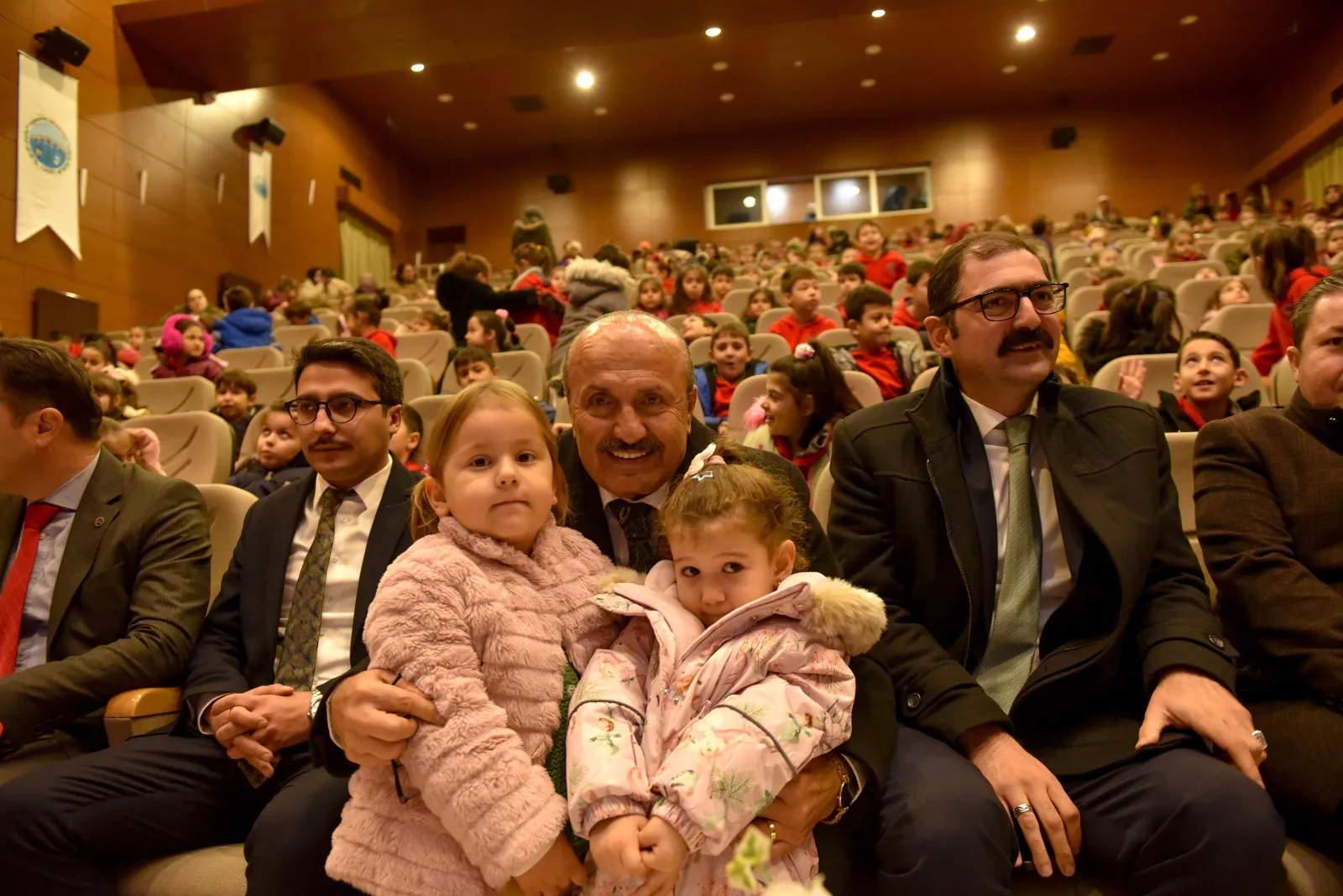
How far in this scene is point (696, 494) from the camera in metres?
1.11

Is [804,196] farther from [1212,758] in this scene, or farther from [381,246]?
[1212,758]

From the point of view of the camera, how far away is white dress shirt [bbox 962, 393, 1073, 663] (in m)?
1.33

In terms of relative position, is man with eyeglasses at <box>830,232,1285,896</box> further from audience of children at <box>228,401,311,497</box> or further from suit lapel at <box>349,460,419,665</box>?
audience of children at <box>228,401,311,497</box>

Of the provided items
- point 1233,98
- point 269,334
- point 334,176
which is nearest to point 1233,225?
Result: point 1233,98

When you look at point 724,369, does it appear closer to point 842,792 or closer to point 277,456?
point 277,456

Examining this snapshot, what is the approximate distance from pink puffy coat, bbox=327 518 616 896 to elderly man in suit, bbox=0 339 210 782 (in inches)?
24.9

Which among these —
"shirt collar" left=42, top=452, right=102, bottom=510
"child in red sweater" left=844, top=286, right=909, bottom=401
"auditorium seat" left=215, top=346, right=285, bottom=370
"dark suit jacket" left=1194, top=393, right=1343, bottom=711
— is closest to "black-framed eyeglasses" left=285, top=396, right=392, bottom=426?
"shirt collar" left=42, top=452, right=102, bottom=510

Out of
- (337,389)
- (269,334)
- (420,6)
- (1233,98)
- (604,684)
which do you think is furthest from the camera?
(1233,98)

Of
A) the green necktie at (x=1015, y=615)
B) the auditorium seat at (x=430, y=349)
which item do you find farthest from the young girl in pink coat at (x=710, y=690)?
the auditorium seat at (x=430, y=349)

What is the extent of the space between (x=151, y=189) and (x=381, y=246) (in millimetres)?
4794

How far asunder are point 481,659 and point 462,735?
0.36 ft

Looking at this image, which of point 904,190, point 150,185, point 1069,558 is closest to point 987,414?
point 1069,558

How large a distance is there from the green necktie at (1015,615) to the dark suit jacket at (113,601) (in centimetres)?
135

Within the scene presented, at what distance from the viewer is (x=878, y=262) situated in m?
6.66
